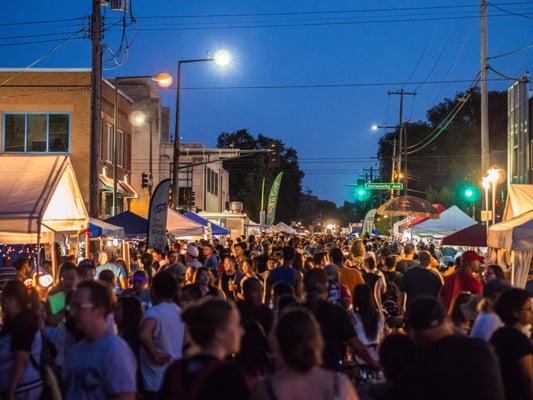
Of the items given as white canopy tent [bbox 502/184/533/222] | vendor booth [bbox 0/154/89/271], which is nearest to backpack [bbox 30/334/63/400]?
vendor booth [bbox 0/154/89/271]

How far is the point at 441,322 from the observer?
476cm

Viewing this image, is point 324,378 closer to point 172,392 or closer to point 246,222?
point 172,392

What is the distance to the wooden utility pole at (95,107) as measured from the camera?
60.0 ft

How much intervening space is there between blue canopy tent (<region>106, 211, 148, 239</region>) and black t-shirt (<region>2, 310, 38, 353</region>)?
15.1m

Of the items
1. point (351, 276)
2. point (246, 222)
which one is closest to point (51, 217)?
point (351, 276)

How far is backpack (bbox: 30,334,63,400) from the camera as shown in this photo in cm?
582

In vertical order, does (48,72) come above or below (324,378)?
above

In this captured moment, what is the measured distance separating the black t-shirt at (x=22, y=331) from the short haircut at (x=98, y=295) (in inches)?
50.8

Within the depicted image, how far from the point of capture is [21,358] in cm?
599

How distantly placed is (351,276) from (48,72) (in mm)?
25513

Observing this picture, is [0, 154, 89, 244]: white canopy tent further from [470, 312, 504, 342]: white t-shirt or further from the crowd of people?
[470, 312, 504, 342]: white t-shirt

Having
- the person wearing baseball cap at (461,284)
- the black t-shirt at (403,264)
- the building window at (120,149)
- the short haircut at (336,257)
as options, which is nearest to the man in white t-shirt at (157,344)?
the person wearing baseball cap at (461,284)

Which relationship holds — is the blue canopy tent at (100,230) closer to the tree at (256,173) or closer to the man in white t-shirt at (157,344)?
the man in white t-shirt at (157,344)

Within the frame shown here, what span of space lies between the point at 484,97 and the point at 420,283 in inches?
597
